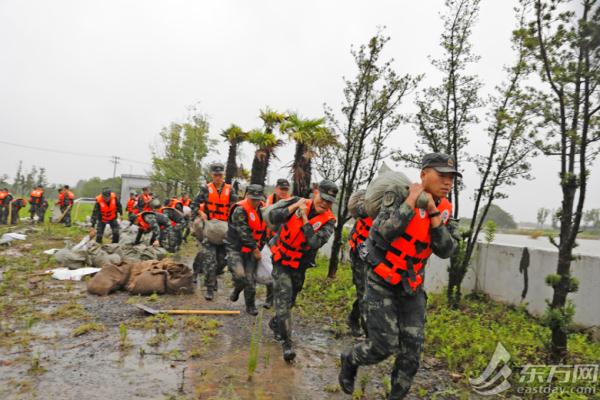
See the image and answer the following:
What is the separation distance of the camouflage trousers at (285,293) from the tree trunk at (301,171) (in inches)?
154

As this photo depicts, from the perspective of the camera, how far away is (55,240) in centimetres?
1311

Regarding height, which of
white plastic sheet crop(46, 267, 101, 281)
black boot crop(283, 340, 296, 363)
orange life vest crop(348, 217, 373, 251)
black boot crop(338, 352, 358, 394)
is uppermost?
orange life vest crop(348, 217, 373, 251)

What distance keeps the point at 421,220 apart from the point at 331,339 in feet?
9.40

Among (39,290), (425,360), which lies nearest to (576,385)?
(425,360)

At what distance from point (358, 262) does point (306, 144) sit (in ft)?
12.7

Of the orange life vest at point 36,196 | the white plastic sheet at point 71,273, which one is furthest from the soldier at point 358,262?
the orange life vest at point 36,196

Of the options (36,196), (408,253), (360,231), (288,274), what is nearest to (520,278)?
(360,231)

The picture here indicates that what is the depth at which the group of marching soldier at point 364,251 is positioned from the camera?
2826 mm

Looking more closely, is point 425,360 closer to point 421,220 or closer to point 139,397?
point 421,220

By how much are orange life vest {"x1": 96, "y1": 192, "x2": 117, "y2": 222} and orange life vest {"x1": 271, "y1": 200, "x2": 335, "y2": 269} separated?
895cm

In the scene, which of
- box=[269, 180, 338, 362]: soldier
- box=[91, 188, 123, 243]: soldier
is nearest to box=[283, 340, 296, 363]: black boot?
box=[269, 180, 338, 362]: soldier

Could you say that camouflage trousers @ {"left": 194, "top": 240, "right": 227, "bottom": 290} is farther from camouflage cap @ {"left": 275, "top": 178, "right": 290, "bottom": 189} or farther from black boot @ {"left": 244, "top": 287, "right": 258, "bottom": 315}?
camouflage cap @ {"left": 275, "top": 178, "right": 290, "bottom": 189}

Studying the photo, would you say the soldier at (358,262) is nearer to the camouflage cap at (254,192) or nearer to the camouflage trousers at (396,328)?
the camouflage cap at (254,192)

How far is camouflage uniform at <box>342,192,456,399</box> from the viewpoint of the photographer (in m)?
2.85
